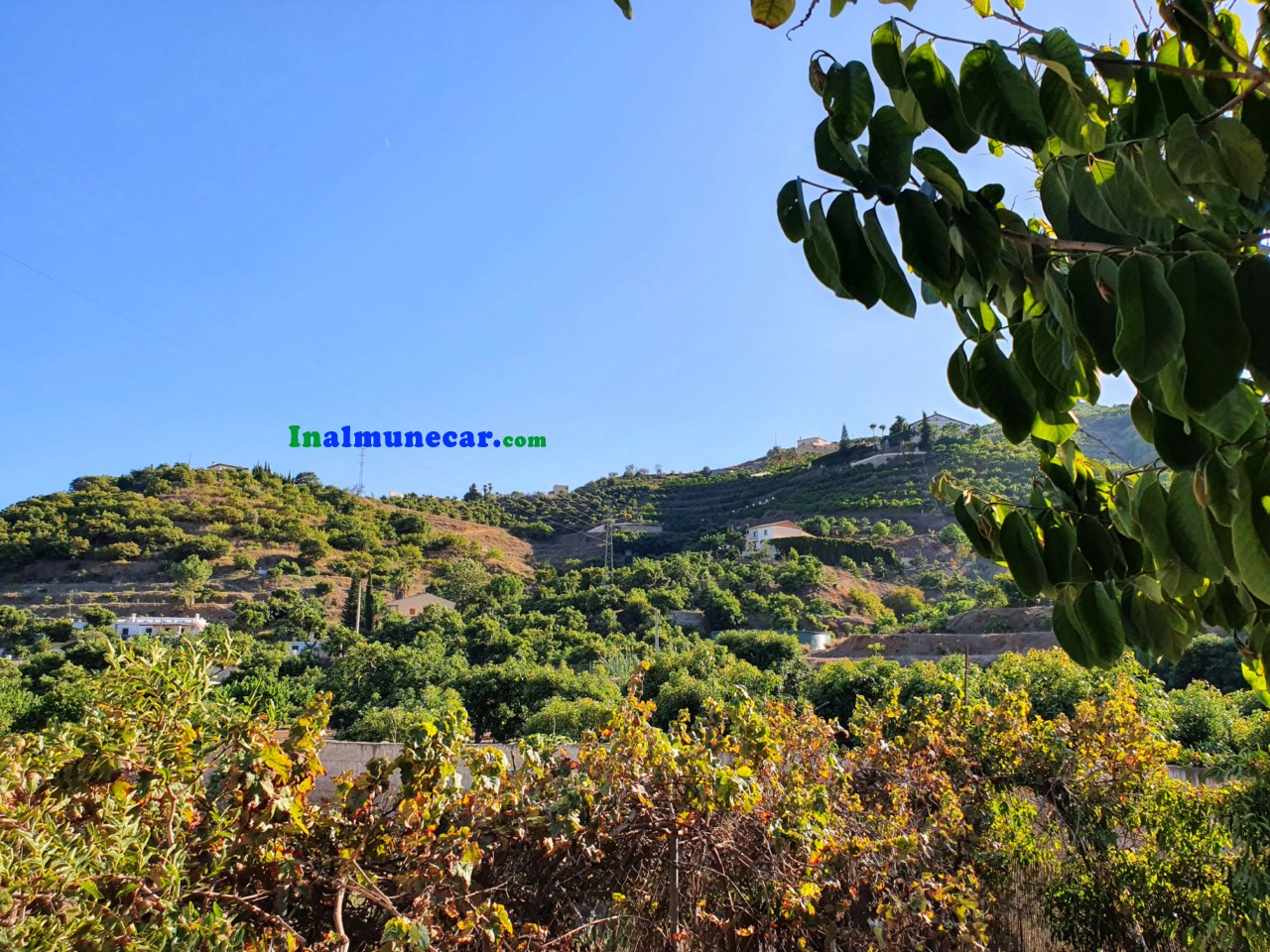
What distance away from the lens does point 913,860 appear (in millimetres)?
2176

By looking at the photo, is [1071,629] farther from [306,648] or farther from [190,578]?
[190,578]

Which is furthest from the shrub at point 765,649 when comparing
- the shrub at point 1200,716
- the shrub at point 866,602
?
the shrub at point 1200,716

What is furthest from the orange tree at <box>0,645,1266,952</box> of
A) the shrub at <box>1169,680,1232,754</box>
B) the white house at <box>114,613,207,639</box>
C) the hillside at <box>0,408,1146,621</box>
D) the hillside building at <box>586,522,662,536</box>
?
the hillside building at <box>586,522,662,536</box>

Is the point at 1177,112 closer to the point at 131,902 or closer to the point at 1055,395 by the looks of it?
the point at 1055,395

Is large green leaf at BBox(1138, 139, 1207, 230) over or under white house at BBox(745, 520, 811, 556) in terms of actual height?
over

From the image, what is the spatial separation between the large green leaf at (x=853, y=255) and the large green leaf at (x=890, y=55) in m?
0.18

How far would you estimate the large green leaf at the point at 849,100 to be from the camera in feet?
2.01

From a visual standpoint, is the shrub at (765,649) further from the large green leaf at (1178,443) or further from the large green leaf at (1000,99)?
the large green leaf at (1000,99)

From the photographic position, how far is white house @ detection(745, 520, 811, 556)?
30.2 meters

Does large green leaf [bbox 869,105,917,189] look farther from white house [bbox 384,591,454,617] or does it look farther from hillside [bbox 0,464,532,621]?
hillside [bbox 0,464,532,621]

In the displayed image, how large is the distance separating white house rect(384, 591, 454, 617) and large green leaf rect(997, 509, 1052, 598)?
997 inches

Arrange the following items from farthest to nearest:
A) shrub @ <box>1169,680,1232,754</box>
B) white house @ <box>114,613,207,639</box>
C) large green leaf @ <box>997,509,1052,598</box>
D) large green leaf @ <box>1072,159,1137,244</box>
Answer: white house @ <box>114,613,207,639</box>
shrub @ <box>1169,680,1232,754</box>
large green leaf @ <box>997,509,1052,598</box>
large green leaf @ <box>1072,159,1137,244</box>

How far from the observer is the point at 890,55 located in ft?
2.26

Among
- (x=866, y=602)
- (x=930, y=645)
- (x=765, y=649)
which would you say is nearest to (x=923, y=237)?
(x=765, y=649)
